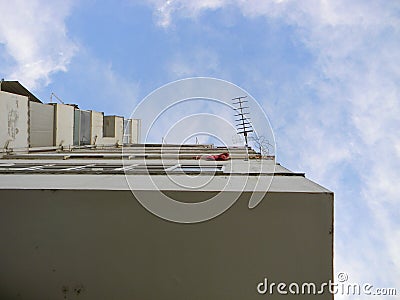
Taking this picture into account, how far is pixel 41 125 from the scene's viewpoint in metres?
16.2

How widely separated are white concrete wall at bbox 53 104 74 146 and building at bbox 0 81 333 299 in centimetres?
1284

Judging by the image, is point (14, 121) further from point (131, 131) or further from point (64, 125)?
point (131, 131)

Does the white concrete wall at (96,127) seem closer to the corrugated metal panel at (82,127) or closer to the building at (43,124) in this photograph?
the building at (43,124)

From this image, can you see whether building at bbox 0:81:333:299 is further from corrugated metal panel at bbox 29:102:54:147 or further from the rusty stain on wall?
corrugated metal panel at bbox 29:102:54:147

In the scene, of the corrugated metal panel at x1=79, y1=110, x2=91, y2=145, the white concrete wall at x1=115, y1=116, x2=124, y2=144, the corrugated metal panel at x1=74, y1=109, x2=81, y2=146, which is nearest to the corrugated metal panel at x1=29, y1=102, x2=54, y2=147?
the corrugated metal panel at x1=74, y1=109, x2=81, y2=146

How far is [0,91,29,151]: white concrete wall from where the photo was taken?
13258 mm

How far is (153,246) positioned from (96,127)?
18596 mm

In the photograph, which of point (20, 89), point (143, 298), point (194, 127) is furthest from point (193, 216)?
point (20, 89)

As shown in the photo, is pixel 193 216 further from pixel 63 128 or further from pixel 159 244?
pixel 63 128

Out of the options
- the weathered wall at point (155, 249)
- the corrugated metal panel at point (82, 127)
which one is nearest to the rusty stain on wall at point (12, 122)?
the corrugated metal panel at point (82, 127)

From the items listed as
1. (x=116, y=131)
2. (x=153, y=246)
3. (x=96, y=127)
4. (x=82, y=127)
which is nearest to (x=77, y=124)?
(x=82, y=127)

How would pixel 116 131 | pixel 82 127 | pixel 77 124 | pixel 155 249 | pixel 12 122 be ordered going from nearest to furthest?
1. pixel 155 249
2. pixel 12 122
3. pixel 77 124
4. pixel 82 127
5. pixel 116 131

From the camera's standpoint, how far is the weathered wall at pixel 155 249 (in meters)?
4.94

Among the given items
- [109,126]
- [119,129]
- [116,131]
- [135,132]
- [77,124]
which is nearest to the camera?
[77,124]
